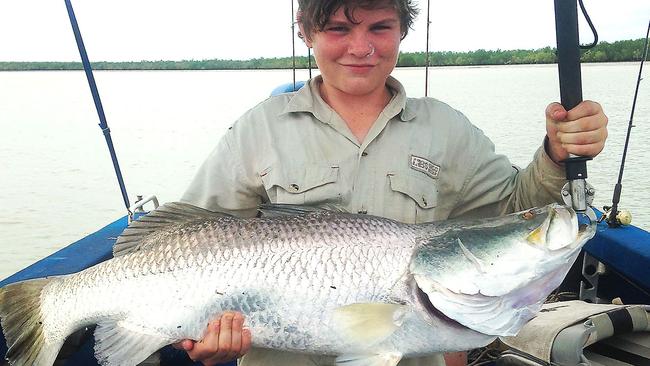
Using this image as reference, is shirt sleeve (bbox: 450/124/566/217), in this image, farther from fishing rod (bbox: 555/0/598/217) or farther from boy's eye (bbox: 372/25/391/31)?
boy's eye (bbox: 372/25/391/31)

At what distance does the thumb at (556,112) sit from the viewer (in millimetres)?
2178

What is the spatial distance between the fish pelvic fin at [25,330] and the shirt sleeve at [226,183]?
2.43 feet

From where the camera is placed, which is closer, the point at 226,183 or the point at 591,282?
the point at 226,183

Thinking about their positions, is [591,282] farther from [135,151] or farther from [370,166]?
[135,151]

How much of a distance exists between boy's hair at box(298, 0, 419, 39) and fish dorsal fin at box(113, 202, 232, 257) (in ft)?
2.82

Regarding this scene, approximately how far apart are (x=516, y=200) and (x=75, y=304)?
1833mm

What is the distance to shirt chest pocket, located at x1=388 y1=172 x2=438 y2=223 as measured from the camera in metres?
2.52

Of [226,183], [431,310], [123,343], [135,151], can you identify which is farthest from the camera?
[135,151]

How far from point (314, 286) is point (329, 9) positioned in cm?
109

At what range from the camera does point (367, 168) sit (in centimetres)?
254

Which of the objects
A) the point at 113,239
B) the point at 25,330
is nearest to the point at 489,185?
the point at 25,330

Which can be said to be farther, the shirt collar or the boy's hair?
the shirt collar

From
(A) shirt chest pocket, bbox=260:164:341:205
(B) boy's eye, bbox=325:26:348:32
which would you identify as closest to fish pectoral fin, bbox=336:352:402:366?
(A) shirt chest pocket, bbox=260:164:341:205

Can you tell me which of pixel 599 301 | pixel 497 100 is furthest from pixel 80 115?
pixel 599 301
